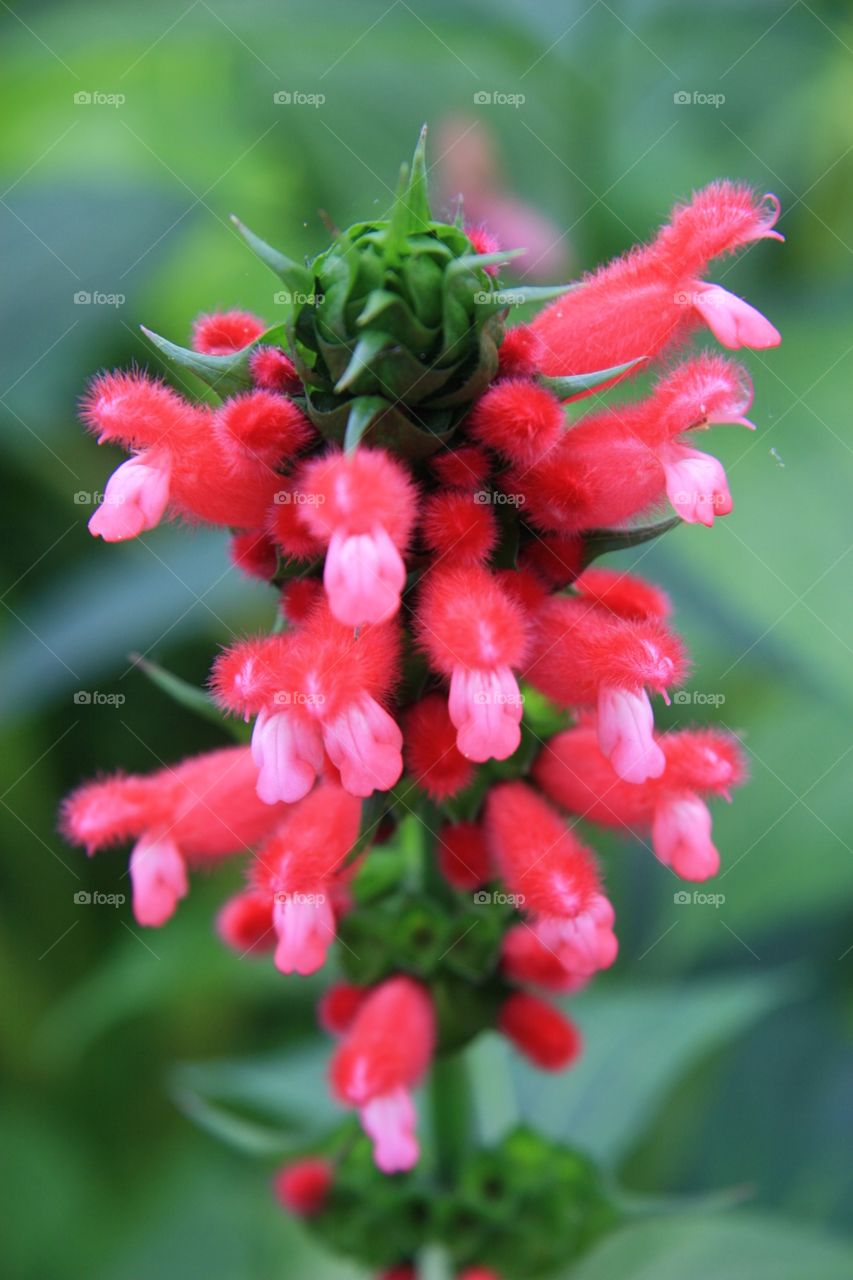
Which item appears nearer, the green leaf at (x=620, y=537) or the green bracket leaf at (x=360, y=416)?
the green bracket leaf at (x=360, y=416)

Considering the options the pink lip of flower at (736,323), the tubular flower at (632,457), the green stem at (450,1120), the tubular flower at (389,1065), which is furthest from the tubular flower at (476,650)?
the green stem at (450,1120)

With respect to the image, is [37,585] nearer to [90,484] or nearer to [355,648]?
[90,484]

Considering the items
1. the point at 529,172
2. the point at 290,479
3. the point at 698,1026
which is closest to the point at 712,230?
the point at 290,479

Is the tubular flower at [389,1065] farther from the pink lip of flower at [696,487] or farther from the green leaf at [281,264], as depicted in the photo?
the green leaf at [281,264]

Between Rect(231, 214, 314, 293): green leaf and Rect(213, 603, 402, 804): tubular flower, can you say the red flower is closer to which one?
Rect(213, 603, 402, 804): tubular flower

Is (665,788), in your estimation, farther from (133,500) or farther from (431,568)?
(133,500)

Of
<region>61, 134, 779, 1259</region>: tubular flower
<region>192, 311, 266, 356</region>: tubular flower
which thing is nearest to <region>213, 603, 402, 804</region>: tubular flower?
<region>61, 134, 779, 1259</region>: tubular flower
